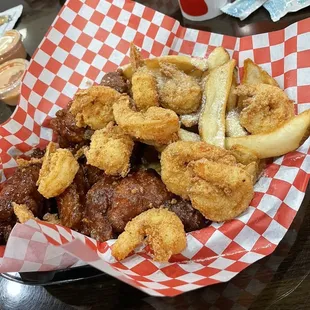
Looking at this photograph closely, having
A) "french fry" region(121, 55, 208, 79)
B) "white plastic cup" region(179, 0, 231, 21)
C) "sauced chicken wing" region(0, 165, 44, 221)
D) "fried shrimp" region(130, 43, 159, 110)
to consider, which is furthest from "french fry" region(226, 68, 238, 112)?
"white plastic cup" region(179, 0, 231, 21)

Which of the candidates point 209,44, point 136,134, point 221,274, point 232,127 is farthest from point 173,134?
point 209,44

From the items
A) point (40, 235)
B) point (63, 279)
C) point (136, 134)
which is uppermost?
point (136, 134)

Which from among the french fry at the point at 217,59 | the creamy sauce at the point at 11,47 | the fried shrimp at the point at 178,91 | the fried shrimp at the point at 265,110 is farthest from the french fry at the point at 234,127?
the creamy sauce at the point at 11,47

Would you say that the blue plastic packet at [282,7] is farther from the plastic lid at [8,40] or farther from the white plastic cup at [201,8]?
the plastic lid at [8,40]

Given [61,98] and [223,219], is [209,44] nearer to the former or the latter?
[61,98]

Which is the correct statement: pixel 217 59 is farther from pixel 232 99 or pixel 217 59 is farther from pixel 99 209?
pixel 99 209
